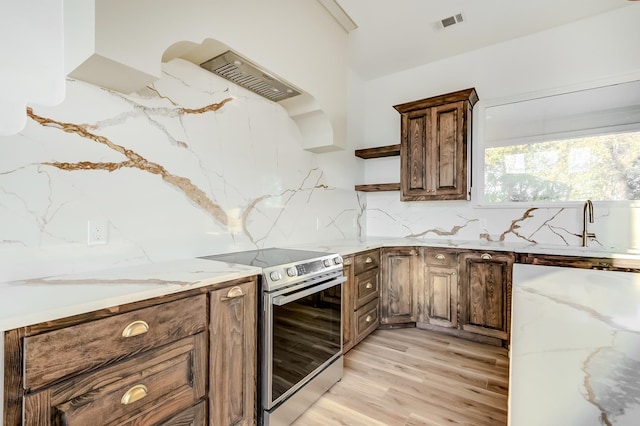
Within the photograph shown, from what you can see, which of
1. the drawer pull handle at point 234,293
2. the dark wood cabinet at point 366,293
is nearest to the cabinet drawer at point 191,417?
the drawer pull handle at point 234,293

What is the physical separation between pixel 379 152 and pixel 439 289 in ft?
5.64

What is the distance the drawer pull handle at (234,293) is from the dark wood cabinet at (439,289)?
2118 millimetres

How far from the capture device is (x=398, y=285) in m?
3.11

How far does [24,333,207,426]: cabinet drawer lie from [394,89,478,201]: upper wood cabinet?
2.67 metres

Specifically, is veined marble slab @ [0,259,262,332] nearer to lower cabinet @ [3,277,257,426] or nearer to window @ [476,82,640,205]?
lower cabinet @ [3,277,257,426]

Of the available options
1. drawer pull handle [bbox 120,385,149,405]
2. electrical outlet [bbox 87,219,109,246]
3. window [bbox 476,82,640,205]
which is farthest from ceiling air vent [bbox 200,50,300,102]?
window [bbox 476,82,640,205]

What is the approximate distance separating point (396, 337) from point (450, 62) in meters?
3.15

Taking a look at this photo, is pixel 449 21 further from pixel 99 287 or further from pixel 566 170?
pixel 99 287

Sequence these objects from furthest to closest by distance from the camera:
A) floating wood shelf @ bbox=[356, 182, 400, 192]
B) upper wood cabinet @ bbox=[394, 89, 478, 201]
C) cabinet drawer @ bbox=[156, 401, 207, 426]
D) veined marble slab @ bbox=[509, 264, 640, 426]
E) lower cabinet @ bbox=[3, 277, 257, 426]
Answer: floating wood shelf @ bbox=[356, 182, 400, 192] → upper wood cabinet @ bbox=[394, 89, 478, 201] → cabinet drawer @ bbox=[156, 401, 207, 426] → lower cabinet @ bbox=[3, 277, 257, 426] → veined marble slab @ bbox=[509, 264, 640, 426]

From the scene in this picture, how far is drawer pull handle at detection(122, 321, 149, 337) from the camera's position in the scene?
1126mm

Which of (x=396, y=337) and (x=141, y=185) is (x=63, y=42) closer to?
(x=141, y=185)

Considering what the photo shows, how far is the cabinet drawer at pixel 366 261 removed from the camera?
2652 millimetres

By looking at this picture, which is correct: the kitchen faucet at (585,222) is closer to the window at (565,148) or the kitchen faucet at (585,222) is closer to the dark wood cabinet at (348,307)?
the window at (565,148)

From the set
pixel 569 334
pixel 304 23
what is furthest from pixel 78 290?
pixel 304 23
